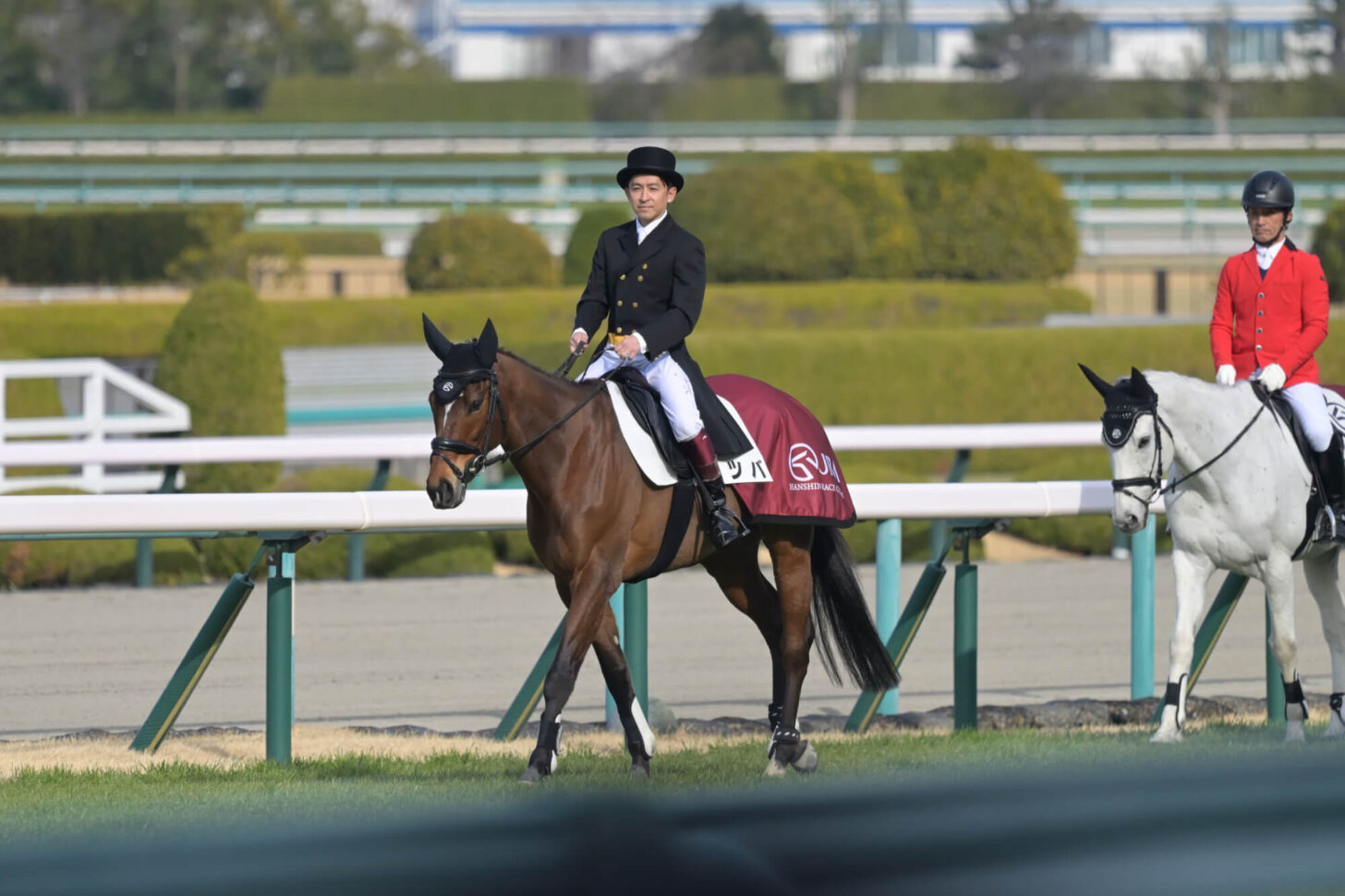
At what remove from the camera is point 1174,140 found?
152 feet

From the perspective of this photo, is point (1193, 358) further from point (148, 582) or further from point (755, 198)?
point (148, 582)

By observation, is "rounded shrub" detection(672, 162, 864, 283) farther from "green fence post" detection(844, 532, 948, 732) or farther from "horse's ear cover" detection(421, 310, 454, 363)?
"horse's ear cover" detection(421, 310, 454, 363)

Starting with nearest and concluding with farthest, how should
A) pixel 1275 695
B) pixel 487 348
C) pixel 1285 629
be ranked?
pixel 487 348 < pixel 1285 629 < pixel 1275 695

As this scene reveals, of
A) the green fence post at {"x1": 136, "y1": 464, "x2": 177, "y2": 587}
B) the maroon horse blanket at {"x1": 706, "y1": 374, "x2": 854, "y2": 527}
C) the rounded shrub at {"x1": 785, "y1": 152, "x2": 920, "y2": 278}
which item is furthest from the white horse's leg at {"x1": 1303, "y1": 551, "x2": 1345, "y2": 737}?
the rounded shrub at {"x1": 785, "y1": 152, "x2": 920, "y2": 278}

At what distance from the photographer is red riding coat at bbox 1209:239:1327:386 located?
21.6ft

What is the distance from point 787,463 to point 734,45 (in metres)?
53.1

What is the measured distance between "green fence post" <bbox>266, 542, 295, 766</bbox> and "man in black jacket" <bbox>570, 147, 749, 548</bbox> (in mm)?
1208

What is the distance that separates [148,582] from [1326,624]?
22.8 feet

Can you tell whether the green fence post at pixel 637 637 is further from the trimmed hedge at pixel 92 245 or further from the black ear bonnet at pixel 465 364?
the trimmed hedge at pixel 92 245

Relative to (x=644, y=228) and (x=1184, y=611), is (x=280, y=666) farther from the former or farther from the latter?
Result: (x=1184, y=611)

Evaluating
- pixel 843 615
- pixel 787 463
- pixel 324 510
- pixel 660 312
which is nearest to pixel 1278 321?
pixel 843 615

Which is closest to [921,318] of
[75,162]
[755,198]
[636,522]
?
[755,198]

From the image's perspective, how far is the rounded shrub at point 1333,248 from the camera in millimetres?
23625

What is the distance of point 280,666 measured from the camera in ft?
19.4
